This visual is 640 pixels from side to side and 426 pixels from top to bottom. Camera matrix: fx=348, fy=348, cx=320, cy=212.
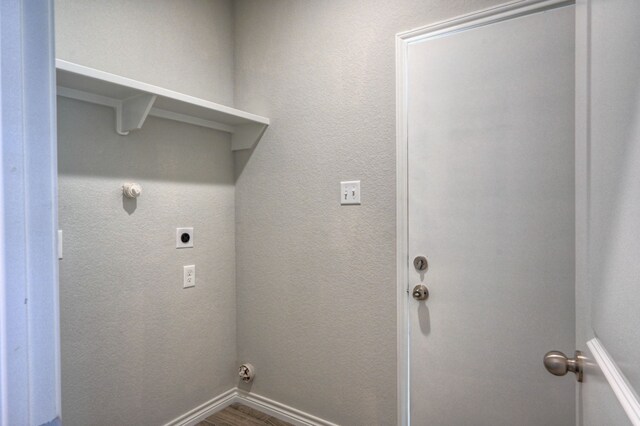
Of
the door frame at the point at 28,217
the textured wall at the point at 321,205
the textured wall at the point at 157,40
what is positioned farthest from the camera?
the textured wall at the point at 321,205

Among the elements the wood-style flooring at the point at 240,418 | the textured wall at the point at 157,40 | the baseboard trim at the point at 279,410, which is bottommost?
the wood-style flooring at the point at 240,418

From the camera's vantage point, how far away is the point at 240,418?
6.71 ft

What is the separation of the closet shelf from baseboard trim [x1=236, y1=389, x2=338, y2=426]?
1.55 meters

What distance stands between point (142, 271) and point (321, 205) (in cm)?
98

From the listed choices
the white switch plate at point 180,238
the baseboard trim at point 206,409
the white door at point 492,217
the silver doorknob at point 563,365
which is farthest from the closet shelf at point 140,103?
the silver doorknob at point 563,365

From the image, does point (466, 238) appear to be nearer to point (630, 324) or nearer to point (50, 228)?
point (630, 324)

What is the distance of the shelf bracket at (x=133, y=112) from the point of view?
62.2 inches

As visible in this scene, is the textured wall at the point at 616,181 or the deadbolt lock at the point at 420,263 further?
the deadbolt lock at the point at 420,263

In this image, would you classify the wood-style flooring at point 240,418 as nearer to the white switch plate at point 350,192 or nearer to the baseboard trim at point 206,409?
the baseboard trim at point 206,409

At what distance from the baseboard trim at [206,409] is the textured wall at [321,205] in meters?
0.18

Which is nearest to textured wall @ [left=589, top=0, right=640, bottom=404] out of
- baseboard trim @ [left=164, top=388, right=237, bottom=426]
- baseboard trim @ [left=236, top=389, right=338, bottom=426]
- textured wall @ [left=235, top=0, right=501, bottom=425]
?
textured wall @ [left=235, top=0, right=501, bottom=425]

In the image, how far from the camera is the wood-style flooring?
199cm

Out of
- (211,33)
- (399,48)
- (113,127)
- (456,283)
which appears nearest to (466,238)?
(456,283)

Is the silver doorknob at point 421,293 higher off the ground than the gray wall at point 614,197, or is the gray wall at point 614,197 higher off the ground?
the gray wall at point 614,197
